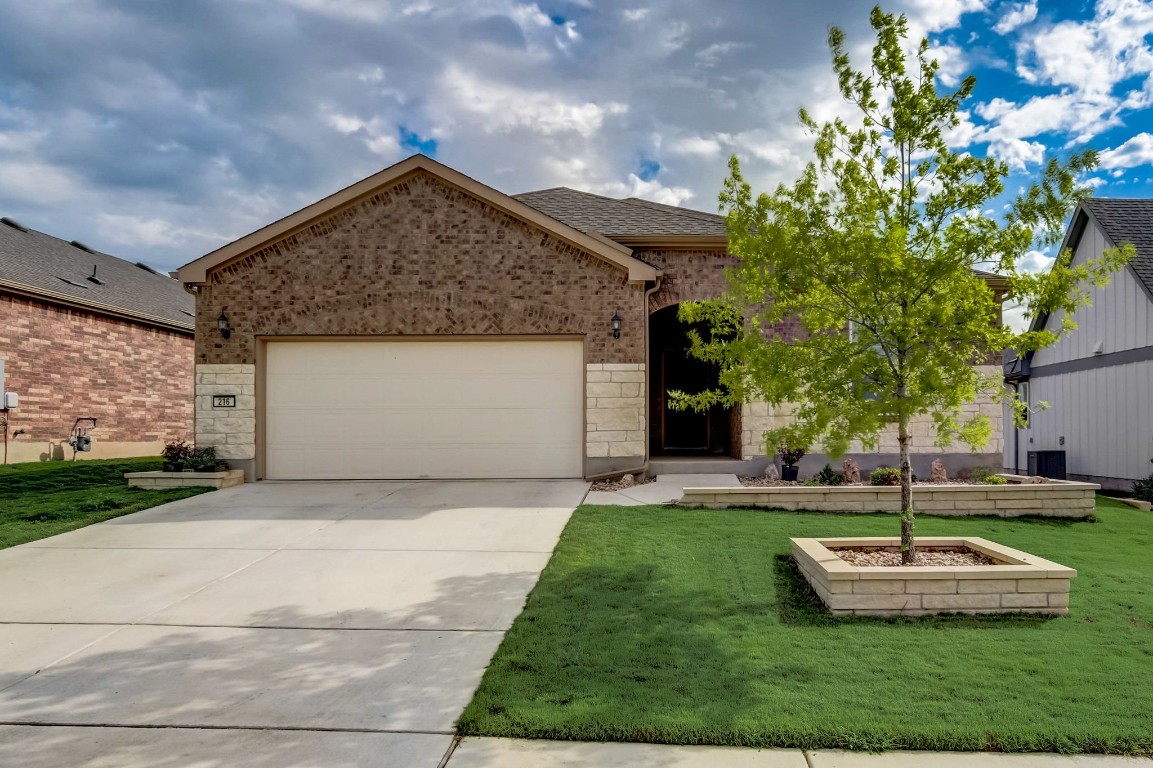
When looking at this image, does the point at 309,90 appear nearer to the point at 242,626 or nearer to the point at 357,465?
the point at 357,465

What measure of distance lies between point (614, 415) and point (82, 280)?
54.2 feet

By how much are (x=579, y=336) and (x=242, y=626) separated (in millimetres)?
7979

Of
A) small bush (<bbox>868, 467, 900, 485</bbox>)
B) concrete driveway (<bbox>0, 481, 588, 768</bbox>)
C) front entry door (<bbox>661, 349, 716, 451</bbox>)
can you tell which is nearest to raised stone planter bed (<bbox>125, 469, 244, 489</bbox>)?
concrete driveway (<bbox>0, 481, 588, 768</bbox>)

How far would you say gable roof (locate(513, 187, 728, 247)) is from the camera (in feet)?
40.1

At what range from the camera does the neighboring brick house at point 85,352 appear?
15.2 metres

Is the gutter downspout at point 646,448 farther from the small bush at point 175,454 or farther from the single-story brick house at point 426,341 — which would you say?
the small bush at point 175,454

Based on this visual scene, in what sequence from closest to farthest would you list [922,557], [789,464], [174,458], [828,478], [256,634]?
[256,634]
[922,557]
[828,478]
[789,464]
[174,458]

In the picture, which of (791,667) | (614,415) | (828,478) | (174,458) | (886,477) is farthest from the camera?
(614,415)

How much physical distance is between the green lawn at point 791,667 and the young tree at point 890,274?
1315 mm

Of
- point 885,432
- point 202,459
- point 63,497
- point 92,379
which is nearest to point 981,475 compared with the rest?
point 885,432

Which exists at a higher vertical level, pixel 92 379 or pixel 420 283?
pixel 420 283

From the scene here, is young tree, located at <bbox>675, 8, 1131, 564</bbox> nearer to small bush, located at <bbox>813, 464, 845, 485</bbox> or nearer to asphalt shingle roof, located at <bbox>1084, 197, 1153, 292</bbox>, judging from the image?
small bush, located at <bbox>813, 464, 845, 485</bbox>

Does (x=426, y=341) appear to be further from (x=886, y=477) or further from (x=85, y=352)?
(x=85, y=352)

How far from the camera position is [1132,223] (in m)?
14.4
